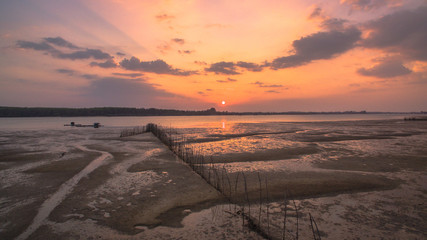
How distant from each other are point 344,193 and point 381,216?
2122 millimetres

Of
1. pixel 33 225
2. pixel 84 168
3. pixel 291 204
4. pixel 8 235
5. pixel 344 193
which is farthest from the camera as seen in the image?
pixel 84 168

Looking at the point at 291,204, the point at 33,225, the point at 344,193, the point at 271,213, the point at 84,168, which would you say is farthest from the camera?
the point at 84,168

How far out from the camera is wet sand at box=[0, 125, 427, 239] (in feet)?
21.6

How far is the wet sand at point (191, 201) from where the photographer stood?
6586 millimetres

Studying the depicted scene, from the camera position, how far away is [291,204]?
331 inches

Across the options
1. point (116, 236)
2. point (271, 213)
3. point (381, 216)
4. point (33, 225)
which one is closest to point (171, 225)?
point (116, 236)

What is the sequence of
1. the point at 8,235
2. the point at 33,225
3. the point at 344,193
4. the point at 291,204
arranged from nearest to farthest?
1. the point at 8,235
2. the point at 33,225
3. the point at 291,204
4. the point at 344,193

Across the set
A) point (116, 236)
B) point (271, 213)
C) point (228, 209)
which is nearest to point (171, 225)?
point (116, 236)

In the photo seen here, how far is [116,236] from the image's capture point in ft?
20.9

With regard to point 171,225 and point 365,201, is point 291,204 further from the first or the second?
point 171,225

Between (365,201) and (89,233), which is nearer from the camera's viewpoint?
(89,233)

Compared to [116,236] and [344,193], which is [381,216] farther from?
[116,236]

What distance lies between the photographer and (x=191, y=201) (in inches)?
349

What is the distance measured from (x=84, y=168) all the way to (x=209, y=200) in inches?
388
